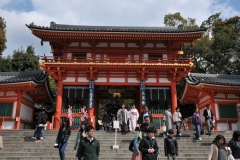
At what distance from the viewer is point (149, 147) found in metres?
5.43

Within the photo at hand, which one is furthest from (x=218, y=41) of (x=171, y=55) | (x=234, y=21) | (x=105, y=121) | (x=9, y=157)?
(x=9, y=157)

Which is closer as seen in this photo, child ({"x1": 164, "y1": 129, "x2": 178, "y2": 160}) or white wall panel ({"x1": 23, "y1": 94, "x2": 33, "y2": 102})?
child ({"x1": 164, "y1": 129, "x2": 178, "y2": 160})

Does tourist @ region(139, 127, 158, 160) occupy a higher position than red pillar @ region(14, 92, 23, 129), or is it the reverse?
red pillar @ region(14, 92, 23, 129)

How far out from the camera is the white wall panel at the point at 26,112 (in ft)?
62.7

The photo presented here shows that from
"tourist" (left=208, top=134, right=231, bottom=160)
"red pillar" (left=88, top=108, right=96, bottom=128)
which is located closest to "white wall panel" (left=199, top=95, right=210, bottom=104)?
"red pillar" (left=88, top=108, right=96, bottom=128)

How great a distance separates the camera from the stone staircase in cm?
1022

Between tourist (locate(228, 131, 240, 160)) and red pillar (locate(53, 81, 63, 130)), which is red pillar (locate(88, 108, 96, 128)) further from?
tourist (locate(228, 131, 240, 160))

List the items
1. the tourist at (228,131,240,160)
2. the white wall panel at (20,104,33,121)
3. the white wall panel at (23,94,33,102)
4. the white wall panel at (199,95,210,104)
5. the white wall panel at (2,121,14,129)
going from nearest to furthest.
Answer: the tourist at (228,131,240,160)
the white wall panel at (2,121,14,129)
the white wall panel at (20,104,33,121)
the white wall panel at (199,95,210,104)
the white wall panel at (23,94,33,102)

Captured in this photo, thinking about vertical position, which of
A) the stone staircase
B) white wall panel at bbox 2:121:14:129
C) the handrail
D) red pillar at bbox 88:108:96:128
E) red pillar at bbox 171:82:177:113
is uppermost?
the handrail

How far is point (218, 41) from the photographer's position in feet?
108

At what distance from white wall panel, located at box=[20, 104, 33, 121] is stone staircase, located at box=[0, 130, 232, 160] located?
5.00 m

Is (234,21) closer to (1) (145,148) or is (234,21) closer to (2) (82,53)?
(2) (82,53)

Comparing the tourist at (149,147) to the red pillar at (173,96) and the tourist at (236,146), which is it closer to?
the tourist at (236,146)

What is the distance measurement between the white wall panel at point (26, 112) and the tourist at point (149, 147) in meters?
16.0
